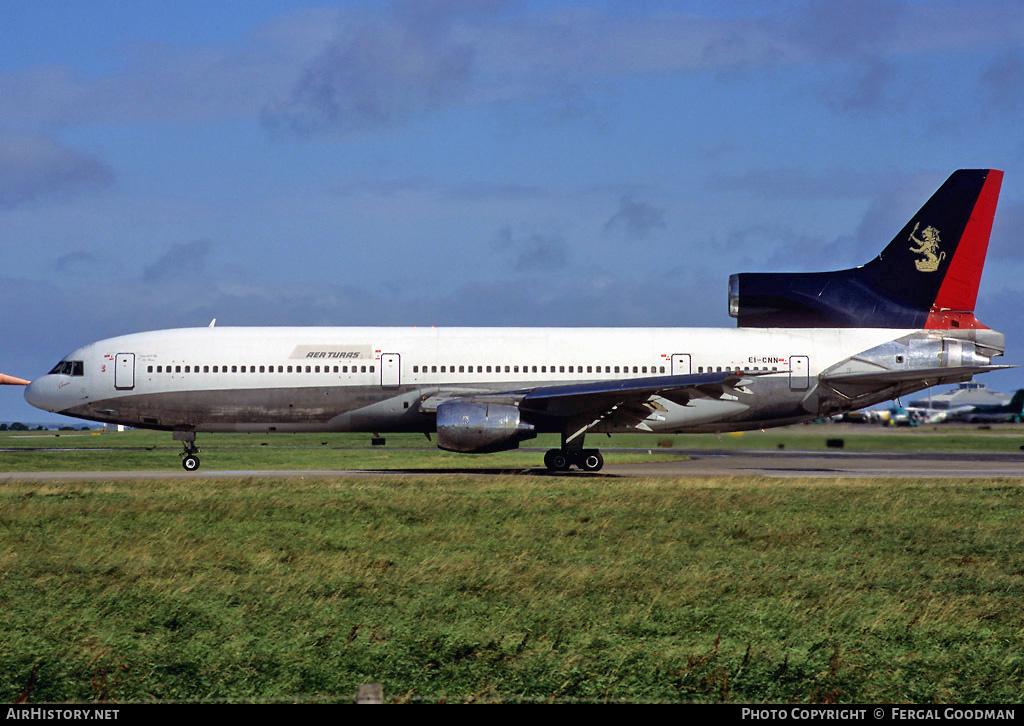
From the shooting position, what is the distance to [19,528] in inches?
670

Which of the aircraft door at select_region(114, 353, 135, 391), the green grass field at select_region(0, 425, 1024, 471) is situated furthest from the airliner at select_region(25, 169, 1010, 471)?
the green grass field at select_region(0, 425, 1024, 471)

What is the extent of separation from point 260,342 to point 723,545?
1973 centimetres

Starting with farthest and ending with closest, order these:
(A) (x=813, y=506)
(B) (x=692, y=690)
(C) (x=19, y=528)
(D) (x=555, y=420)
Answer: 1. (D) (x=555, y=420)
2. (A) (x=813, y=506)
3. (C) (x=19, y=528)
4. (B) (x=692, y=690)

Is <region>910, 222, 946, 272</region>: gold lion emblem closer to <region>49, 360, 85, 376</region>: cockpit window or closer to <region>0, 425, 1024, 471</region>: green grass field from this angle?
<region>0, 425, 1024, 471</region>: green grass field

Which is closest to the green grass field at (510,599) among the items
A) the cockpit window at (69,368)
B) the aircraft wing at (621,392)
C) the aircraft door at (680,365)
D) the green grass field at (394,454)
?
the aircraft wing at (621,392)

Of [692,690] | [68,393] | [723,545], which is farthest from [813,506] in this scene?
[68,393]

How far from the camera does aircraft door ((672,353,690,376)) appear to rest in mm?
32031

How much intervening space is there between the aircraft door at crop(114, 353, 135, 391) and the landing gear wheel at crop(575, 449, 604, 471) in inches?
558

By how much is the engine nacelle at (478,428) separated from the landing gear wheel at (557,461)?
266cm

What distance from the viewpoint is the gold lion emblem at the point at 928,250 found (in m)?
33.0

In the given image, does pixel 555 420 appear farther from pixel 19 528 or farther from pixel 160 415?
pixel 19 528

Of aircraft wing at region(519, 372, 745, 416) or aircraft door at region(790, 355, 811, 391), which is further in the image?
aircraft door at region(790, 355, 811, 391)

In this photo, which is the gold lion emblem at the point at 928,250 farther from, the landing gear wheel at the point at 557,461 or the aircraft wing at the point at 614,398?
the landing gear wheel at the point at 557,461

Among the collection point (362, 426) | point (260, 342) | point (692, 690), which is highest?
point (260, 342)
